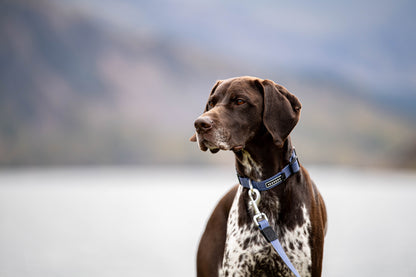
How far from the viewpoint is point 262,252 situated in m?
3.40

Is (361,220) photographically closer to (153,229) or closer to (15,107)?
(153,229)

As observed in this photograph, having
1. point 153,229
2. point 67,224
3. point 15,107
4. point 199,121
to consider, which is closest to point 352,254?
point 153,229

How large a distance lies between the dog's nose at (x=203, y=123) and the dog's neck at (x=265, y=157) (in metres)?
0.42

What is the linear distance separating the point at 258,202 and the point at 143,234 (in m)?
6.62

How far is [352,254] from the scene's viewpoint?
7.75 m

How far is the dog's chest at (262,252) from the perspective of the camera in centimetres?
333

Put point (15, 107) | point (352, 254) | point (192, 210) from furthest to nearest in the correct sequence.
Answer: point (15, 107) → point (192, 210) → point (352, 254)

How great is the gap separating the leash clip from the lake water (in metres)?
3.61

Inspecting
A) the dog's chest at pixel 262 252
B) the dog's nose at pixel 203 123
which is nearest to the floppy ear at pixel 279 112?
the dog's nose at pixel 203 123

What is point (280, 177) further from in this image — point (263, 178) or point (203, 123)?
point (203, 123)

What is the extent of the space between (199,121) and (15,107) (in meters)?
65.1

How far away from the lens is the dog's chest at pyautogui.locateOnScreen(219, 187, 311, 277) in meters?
3.33

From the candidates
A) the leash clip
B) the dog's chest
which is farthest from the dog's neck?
the dog's chest

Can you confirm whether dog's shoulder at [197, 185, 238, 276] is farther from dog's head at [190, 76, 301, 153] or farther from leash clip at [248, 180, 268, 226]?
dog's head at [190, 76, 301, 153]
